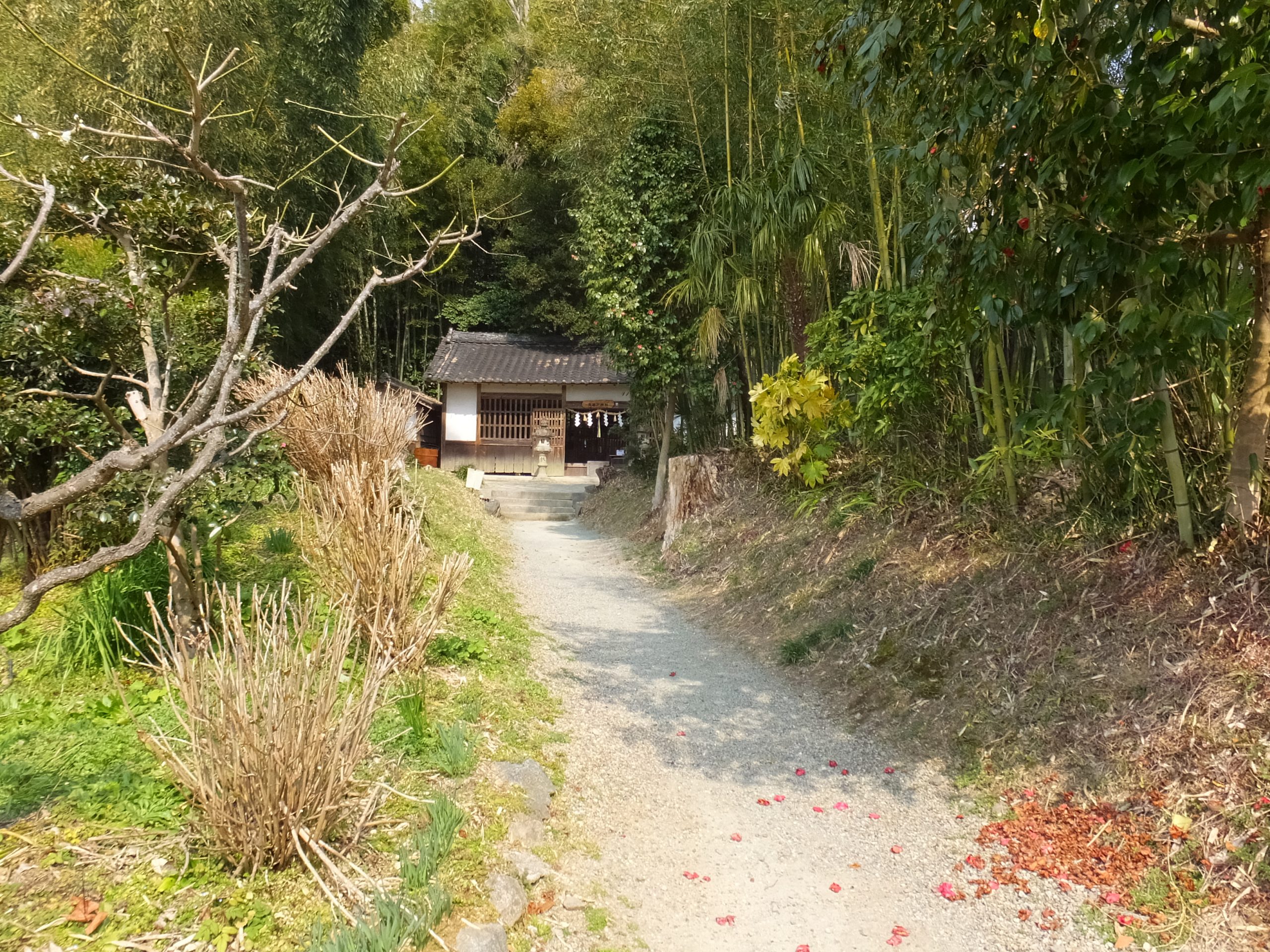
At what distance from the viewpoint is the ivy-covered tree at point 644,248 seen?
9.14 m

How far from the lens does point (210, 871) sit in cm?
219

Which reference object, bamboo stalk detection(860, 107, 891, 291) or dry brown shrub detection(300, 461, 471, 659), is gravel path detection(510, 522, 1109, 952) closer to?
dry brown shrub detection(300, 461, 471, 659)

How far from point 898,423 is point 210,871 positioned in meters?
4.89

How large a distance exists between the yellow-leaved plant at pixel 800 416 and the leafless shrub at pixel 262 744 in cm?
444

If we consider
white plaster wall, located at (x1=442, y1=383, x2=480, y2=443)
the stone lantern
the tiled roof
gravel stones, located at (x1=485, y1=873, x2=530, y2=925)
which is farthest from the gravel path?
white plaster wall, located at (x1=442, y1=383, x2=480, y2=443)

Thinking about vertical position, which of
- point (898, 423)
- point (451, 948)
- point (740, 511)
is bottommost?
point (451, 948)

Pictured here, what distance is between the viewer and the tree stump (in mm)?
8289

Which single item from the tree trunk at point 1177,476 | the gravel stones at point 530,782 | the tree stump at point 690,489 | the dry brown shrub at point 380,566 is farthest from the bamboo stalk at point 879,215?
the gravel stones at point 530,782

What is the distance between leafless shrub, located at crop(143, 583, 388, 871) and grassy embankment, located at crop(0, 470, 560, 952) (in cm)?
11

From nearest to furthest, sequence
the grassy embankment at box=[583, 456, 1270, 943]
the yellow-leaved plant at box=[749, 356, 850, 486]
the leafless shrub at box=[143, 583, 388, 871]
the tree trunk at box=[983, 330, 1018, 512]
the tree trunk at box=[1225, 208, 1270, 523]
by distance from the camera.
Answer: the leafless shrub at box=[143, 583, 388, 871] < the grassy embankment at box=[583, 456, 1270, 943] < the tree trunk at box=[1225, 208, 1270, 523] < the tree trunk at box=[983, 330, 1018, 512] < the yellow-leaved plant at box=[749, 356, 850, 486]

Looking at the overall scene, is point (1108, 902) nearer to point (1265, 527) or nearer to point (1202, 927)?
point (1202, 927)

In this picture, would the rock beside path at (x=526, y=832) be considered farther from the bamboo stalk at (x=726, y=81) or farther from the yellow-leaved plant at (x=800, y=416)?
the bamboo stalk at (x=726, y=81)

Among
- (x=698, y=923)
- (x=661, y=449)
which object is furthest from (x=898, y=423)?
(x=661, y=449)

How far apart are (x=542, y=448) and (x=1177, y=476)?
13.9 metres
